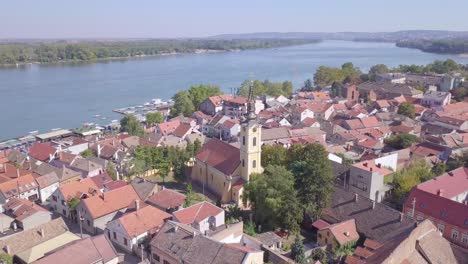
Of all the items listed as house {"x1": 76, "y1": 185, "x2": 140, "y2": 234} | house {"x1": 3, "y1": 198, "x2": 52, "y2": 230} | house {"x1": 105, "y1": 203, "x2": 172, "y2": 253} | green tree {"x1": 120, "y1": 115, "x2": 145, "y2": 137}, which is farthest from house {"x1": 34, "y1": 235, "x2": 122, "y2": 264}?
green tree {"x1": 120, "y1": 115, "x2": 145, "y2": 137}

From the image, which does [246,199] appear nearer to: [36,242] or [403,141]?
[36,242]

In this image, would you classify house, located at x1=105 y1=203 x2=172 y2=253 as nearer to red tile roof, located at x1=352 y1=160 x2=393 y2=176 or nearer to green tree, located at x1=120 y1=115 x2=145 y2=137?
red tile roof, located at x1=352 y1=160 x2=393 y2=176

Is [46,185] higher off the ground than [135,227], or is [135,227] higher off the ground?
[135,227]

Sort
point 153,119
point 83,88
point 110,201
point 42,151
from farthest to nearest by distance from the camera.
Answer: point 83,88 → point 153,119 → point 42,151 → point 110,201

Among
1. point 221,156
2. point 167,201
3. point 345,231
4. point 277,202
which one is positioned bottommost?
point 345,231

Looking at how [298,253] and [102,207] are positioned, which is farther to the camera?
[102,207]

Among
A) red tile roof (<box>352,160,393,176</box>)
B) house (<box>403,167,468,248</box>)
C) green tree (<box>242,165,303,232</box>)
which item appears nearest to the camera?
house (<box>403,167,468,248</box>)

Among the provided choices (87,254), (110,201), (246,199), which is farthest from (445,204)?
(110,201)

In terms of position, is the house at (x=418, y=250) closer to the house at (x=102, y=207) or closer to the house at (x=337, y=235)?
the house at (x=337, y=235)
